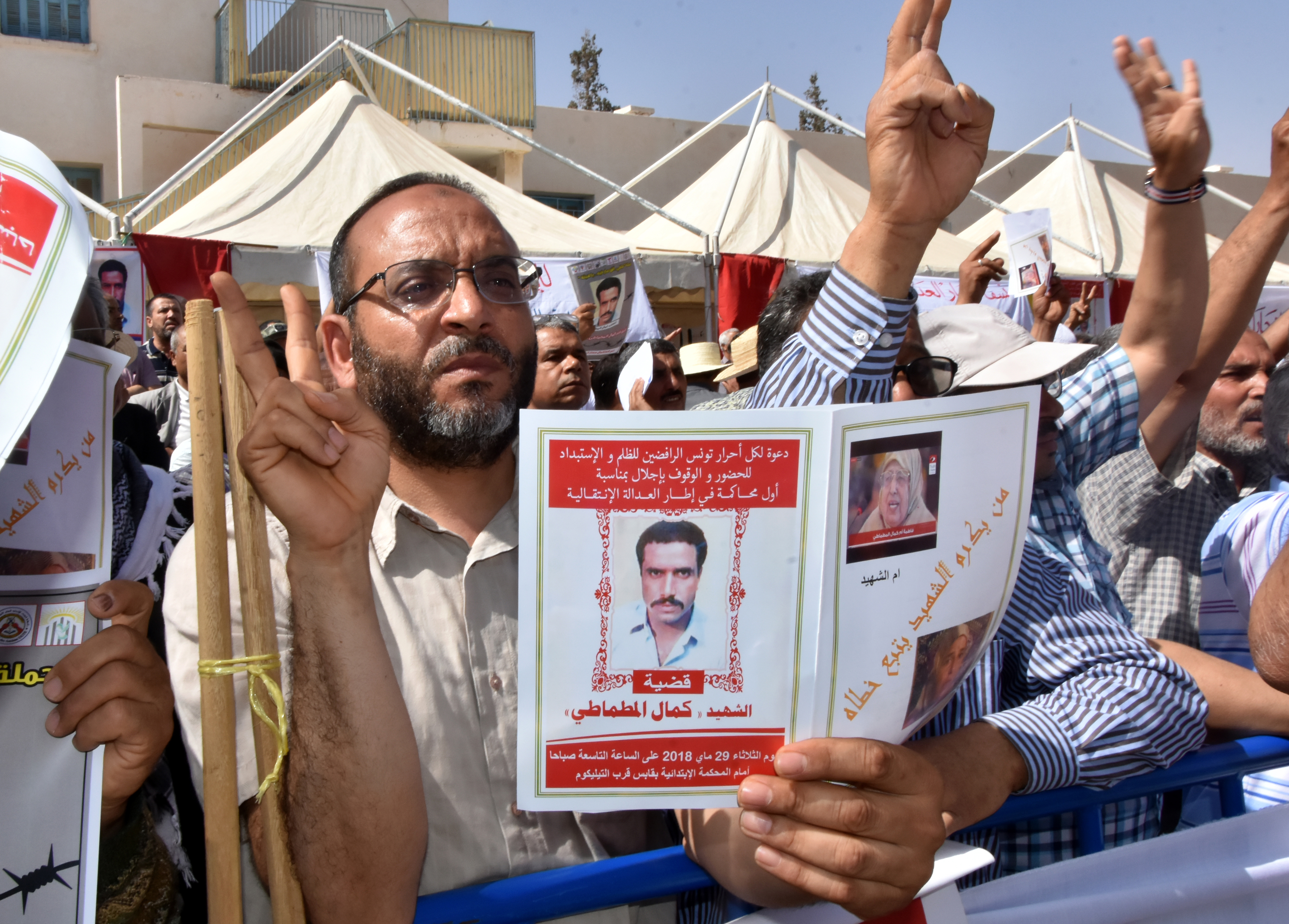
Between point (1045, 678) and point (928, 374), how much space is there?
0.61 metres

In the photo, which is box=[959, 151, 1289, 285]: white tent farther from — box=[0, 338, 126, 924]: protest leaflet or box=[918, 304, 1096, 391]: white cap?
box=[0, 338, 126, 924]: protest leaflet

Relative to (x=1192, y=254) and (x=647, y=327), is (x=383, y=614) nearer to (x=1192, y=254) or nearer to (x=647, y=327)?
(x=1192, y=254)

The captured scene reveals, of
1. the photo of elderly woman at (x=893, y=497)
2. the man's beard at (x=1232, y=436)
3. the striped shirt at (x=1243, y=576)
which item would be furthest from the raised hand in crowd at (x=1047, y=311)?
the photo of elderly woman at (x=893, y=497)

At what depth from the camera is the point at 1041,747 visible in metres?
1.54

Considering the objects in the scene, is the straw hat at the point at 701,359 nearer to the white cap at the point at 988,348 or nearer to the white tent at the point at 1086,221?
the white cap at the point at 988,348

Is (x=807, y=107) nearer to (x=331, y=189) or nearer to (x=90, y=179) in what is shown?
(x=331, y=189)

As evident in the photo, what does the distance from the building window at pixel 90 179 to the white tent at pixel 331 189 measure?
32.6 ft

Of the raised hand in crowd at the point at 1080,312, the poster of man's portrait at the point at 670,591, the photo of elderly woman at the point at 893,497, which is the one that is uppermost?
the raised hand in crowd at the point at 1080,312

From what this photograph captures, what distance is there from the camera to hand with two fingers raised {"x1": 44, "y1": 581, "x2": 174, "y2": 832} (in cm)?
120

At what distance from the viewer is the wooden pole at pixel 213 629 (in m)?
1.17

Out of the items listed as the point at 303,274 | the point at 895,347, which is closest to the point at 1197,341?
the point at 895,347

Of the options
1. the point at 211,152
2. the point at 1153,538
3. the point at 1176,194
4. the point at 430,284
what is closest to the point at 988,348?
the point at 1176,194

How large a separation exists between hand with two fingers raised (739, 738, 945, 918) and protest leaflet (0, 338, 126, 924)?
773mm

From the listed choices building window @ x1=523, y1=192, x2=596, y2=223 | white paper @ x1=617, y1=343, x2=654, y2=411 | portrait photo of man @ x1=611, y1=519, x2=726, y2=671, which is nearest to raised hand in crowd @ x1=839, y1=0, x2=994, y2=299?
portrait photo of man @ x1=611, y1=519, x2=726, y2=671
